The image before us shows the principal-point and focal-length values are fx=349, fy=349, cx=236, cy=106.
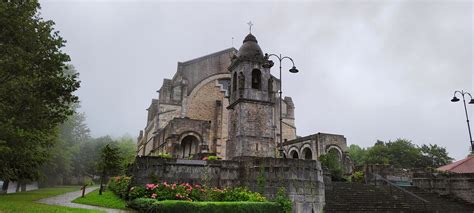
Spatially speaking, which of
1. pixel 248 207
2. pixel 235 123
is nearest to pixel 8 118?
pixel 248 207

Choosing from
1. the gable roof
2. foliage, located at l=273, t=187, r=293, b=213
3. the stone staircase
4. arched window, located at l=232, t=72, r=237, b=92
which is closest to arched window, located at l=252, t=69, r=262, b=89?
arched window, located at l=232, t=72, r=237, b=92

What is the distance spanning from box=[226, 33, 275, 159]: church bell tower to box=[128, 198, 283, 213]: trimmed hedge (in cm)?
711

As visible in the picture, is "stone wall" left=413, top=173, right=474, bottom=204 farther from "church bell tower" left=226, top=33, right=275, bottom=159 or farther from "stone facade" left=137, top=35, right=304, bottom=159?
"stone facade" left=137, top=35, right=304, bottom=159

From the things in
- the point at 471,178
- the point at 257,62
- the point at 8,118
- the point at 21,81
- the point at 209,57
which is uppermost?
the point at 209,57

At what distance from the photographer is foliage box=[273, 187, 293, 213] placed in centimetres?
1467

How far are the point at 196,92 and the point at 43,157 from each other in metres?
18.0

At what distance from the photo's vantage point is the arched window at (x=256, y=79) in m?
22.4

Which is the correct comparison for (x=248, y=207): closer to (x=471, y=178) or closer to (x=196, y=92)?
(x=471, y=178)

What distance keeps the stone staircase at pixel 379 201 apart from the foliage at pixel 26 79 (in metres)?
12.5

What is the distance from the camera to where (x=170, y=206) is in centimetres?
1071

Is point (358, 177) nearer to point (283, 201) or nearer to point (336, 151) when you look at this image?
point (336, 151)

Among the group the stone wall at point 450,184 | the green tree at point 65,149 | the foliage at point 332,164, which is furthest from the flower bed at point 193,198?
the green tree at point 65,149

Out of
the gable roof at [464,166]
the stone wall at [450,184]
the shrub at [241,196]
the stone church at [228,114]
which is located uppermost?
the stone church at [228,114]

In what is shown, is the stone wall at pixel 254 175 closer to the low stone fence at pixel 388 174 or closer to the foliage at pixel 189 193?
the foliage at pixel 189 193
